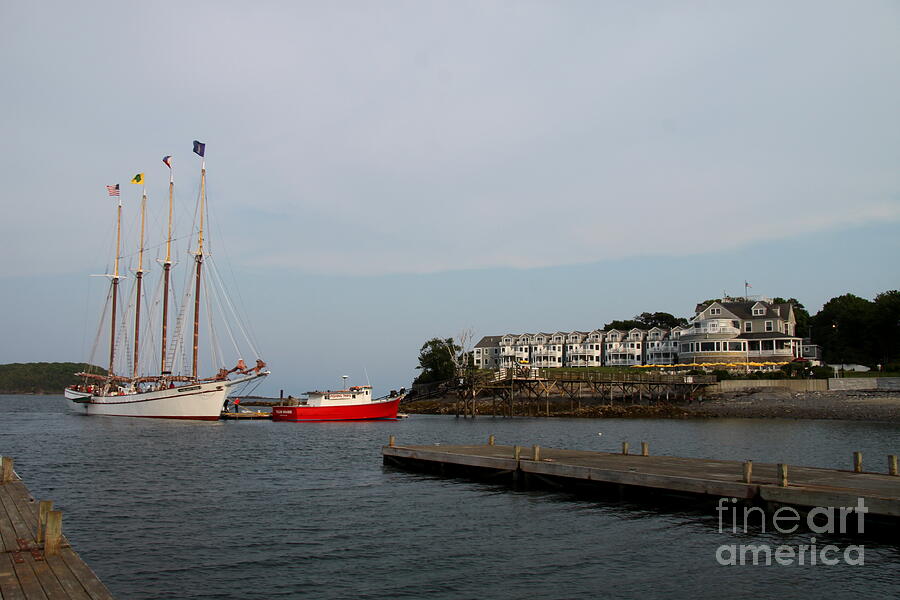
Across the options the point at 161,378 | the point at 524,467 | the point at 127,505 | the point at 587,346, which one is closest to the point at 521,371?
the point at 161,378

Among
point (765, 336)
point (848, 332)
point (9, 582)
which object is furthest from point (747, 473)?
point (848, 332)

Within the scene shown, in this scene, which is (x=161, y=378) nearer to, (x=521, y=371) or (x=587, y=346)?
(x=521, y=371)

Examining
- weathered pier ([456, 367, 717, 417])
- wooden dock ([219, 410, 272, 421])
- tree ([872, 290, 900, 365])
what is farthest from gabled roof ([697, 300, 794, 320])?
wooden dock ([219, 410, 272, 421])

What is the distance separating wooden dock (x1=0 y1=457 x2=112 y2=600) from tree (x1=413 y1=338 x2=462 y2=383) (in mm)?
120490

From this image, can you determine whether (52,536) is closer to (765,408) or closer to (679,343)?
(765,408)

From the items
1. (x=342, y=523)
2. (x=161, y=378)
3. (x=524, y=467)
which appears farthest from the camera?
(x=161, y=378)

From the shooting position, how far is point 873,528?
1939cm

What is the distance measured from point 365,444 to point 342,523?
2971 centimetres

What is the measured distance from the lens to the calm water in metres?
15.6

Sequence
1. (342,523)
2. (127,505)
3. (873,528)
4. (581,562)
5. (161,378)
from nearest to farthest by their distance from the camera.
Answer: (581,562)
(873,528)
(342,523)
(127,505)
(161,378)

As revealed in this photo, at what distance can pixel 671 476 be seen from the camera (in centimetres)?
2367

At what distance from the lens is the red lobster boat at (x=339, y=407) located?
284ft

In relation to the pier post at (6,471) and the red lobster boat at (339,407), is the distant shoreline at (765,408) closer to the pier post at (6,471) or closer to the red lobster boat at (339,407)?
the red lobster boat at (339,407)

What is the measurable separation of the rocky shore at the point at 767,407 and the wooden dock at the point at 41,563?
261 feet
